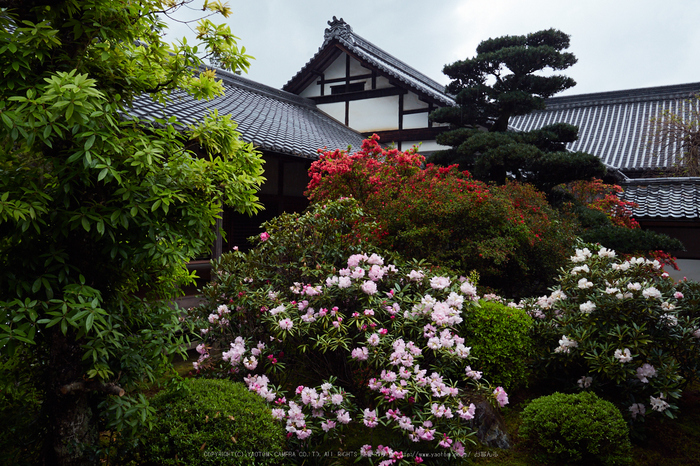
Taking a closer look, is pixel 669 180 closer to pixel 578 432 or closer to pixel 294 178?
pixel 294 178

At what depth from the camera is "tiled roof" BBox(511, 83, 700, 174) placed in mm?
15560

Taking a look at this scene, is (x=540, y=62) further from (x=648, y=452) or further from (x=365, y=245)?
(x=648, y=452)

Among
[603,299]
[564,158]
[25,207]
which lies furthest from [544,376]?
[564,158]

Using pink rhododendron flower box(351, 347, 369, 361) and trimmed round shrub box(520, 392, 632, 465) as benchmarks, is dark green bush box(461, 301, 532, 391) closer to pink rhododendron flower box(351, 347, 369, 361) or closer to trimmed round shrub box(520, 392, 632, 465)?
trimmed round shrub box(520, 392, 632, 465)

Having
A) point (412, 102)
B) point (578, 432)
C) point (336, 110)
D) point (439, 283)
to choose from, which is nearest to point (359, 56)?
point (336, 110)

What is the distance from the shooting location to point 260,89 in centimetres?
1485

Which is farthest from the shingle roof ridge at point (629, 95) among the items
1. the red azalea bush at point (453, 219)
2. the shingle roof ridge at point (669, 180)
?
the red azalea bush at point (453, 219)

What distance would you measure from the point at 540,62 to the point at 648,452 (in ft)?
30.4

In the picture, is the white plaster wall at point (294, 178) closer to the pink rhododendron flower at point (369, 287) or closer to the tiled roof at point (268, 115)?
the tiled roof at point (268, 115)

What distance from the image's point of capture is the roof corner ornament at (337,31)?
15.2 metres

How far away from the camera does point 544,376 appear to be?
512 centimetres

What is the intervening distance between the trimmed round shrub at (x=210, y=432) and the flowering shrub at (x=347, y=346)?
0.37 m

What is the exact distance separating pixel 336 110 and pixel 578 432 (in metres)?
13.8

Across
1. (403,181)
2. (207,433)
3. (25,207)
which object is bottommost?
(207,433)
